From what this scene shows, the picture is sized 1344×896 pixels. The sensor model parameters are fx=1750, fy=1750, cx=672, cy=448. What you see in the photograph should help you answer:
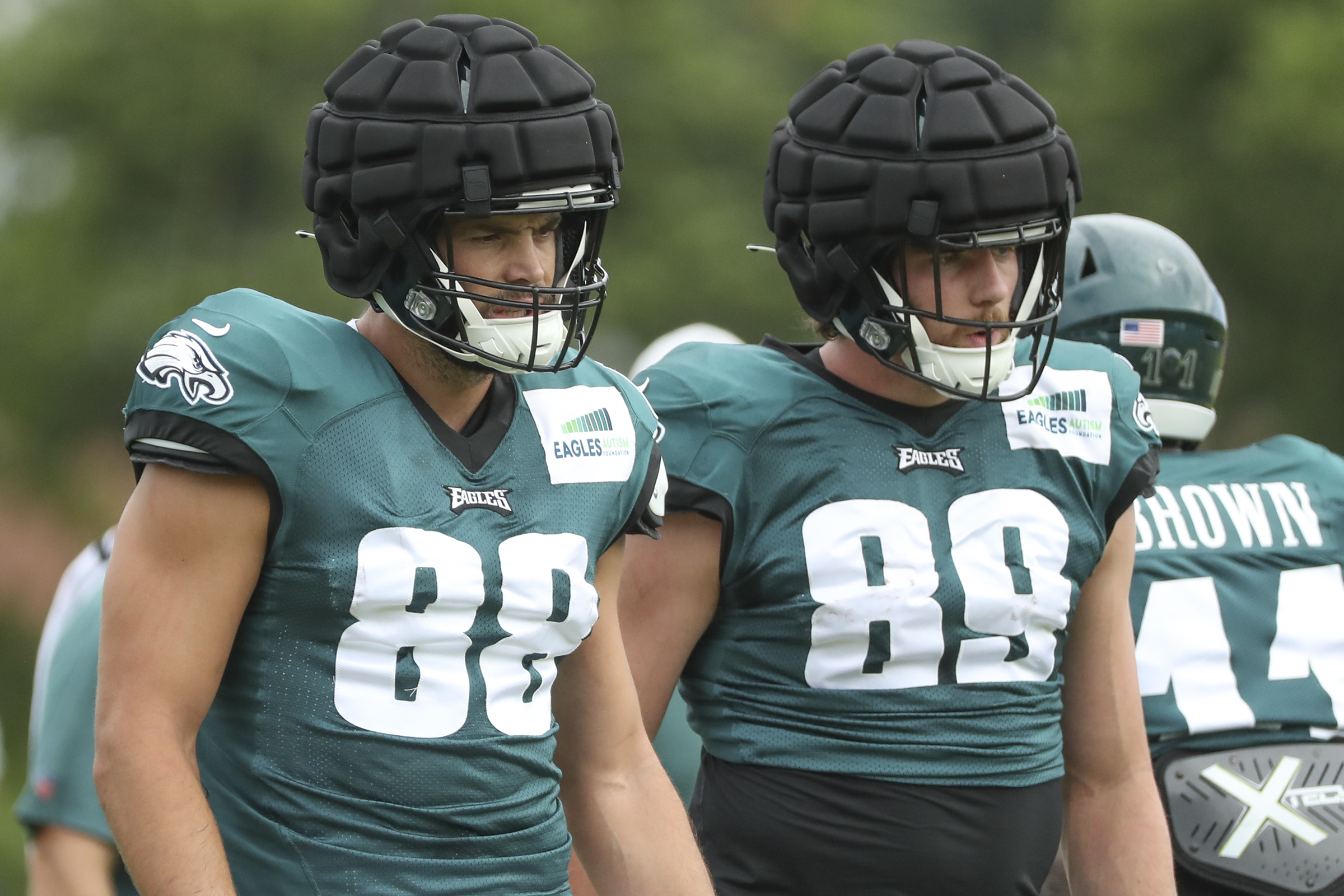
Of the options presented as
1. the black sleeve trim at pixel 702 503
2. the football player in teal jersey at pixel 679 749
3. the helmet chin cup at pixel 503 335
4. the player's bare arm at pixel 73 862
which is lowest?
the football player in teal jersey at pixel 679 749

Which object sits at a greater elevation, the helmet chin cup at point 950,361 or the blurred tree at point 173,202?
the helmet chin cup at point 950,361

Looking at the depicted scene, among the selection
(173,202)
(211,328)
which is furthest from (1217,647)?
(173,202)

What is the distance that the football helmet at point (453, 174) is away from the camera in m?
2.48

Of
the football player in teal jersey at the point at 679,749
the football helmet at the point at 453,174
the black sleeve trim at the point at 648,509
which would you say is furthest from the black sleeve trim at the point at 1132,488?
the football player in teal jersey at the point at 679,749

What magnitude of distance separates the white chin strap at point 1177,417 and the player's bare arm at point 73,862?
239 cm

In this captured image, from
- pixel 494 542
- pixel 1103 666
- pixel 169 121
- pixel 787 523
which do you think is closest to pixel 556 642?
pixel 494 542

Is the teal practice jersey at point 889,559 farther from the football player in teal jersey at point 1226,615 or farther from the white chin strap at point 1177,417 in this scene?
the white chin strap at point 1177,417

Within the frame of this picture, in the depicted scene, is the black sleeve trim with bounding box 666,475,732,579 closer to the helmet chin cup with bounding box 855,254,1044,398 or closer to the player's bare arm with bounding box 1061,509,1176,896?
the helmet chin cup with bounding box 855,254,1044,398

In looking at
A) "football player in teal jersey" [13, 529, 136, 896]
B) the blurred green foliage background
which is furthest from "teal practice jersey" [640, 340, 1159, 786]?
the blurred green foliage background

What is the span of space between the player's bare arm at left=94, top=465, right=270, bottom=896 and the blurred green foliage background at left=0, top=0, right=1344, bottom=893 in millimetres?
14736

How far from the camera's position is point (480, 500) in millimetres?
2496

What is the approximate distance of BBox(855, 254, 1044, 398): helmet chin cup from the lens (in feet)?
9.35

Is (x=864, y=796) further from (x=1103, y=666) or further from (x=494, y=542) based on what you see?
(x=494, y=542)

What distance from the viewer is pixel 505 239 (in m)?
2.56
